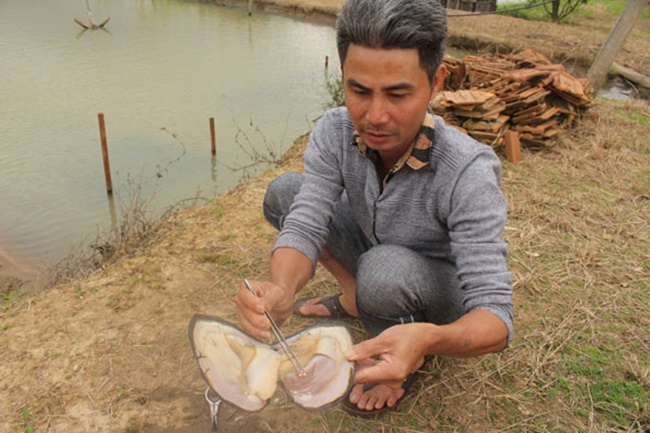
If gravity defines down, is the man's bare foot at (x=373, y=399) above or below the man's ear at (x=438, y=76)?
below

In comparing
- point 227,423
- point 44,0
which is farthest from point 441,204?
point 44,0

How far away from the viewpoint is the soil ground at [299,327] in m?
1.68

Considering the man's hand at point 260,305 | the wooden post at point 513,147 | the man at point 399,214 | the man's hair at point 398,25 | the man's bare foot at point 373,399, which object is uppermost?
the man's hair at point 398,25

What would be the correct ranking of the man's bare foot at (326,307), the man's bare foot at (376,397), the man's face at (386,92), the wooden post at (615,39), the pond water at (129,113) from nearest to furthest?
the man's face at (386,92) → the man's bare foot at (376,397) → the man's bare foot at (326,307) → the pond water at (129,113) → the wooden post at (615,39)

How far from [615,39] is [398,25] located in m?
6.73

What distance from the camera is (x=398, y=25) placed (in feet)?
3.93

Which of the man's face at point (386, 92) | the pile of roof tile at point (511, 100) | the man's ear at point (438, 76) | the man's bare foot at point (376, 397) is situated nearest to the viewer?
the man's face at point (386, 92)

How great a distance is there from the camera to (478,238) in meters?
1.30

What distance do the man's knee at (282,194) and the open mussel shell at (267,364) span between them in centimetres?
61

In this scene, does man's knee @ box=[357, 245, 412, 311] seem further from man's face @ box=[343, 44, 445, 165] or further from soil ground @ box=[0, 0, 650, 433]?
soil ground @ box=[0, 0, 650, 433]

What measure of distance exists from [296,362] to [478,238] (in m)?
0.62

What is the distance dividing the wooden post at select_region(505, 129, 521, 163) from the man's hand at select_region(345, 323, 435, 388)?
308 centimetres

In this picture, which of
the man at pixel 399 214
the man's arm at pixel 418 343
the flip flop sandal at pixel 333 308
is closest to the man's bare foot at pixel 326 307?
the flip flop sandal at pixel 333 308

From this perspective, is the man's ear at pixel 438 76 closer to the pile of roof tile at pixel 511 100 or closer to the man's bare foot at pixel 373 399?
the man's bare foot at pixel 373 399
